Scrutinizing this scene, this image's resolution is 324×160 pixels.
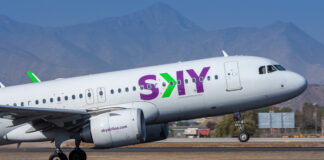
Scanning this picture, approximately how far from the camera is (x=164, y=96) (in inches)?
1203

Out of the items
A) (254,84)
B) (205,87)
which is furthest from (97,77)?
(254,84)

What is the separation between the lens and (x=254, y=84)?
30531 millimetres

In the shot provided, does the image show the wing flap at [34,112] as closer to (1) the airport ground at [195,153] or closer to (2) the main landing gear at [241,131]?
(2) the main landing gear at [241,131]

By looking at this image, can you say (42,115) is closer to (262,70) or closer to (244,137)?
(244,137)

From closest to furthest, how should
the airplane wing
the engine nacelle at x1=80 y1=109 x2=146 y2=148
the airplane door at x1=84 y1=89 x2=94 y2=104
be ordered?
1. the airplane wing
2. the engine nacelle at x1=80 y1=109 x2=146 y2=148
3. the airplane door at x1=84 y1=89 x2=94 y2=104

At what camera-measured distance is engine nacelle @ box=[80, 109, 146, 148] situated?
2822 cm

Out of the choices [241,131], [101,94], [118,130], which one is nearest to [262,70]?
[241,131]

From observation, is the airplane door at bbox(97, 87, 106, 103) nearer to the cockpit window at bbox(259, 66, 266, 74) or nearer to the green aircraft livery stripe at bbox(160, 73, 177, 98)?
the green aircraft livery stripe at bbox(160, 73, 177, 98)

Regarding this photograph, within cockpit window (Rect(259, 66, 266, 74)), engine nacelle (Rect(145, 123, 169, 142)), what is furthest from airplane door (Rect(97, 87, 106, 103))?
cockpit window (Rect(259, 66, 266, 74))

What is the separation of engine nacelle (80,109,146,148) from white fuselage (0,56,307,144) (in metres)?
1.95

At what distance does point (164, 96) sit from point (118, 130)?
3558 millimetres

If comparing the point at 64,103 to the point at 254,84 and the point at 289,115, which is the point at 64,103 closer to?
the point at 254,84

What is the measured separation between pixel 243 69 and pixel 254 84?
3.19 ft

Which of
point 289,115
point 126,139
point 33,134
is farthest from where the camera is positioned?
point 289,115
